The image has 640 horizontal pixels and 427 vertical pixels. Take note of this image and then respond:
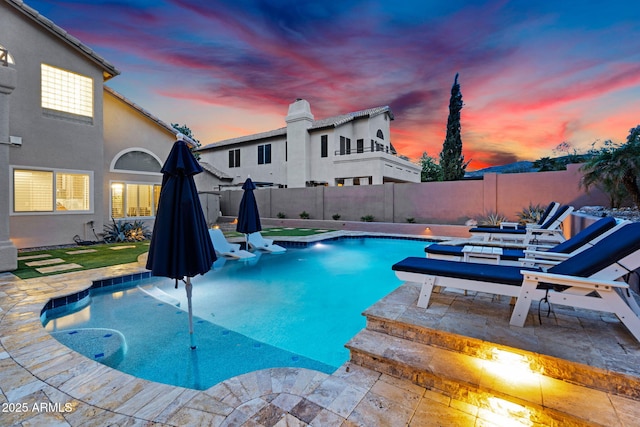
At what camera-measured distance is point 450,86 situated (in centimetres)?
2269

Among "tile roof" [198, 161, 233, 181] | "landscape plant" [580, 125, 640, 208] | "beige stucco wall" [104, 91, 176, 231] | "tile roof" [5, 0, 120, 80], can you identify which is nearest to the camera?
"landscape plant" [580, 125, 640, 208]

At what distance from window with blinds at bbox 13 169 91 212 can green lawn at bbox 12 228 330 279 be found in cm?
150

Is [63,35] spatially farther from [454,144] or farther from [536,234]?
[454,144]

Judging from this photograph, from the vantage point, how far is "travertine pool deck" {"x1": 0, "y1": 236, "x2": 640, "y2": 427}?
2.14 m

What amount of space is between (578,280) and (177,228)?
4.34 meters

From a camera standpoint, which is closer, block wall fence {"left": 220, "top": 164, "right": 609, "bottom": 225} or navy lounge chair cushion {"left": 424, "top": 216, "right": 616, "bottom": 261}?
navy lounge chair cushion {"left": 424, "top": 216, "right": 616, "bottom": 261}

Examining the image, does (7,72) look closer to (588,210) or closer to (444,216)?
(444,216)

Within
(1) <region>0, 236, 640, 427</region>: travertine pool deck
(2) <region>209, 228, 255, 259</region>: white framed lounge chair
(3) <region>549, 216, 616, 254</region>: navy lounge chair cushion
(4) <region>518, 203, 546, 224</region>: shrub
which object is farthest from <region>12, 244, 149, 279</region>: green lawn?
(4) <region>518, 203, 546, 224</region>: shrub

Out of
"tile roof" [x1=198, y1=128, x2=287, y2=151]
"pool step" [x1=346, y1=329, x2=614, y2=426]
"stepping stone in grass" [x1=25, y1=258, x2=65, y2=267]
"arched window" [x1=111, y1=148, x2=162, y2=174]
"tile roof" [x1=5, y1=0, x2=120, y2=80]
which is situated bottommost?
"pool step" [x1=346, y1=329, x2=614, y2=426]

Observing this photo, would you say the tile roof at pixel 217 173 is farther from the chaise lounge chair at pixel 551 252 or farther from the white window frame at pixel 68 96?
the chaise lounge chair at pixel 551 252

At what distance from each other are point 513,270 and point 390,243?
30.2ft

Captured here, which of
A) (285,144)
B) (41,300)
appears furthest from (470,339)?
(285,144)

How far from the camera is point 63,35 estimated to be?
31.3 feet

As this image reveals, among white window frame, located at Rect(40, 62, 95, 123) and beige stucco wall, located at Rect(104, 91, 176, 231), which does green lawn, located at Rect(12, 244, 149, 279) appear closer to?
beige stucco wall, located at Rect(104, 91, 176, 231)
